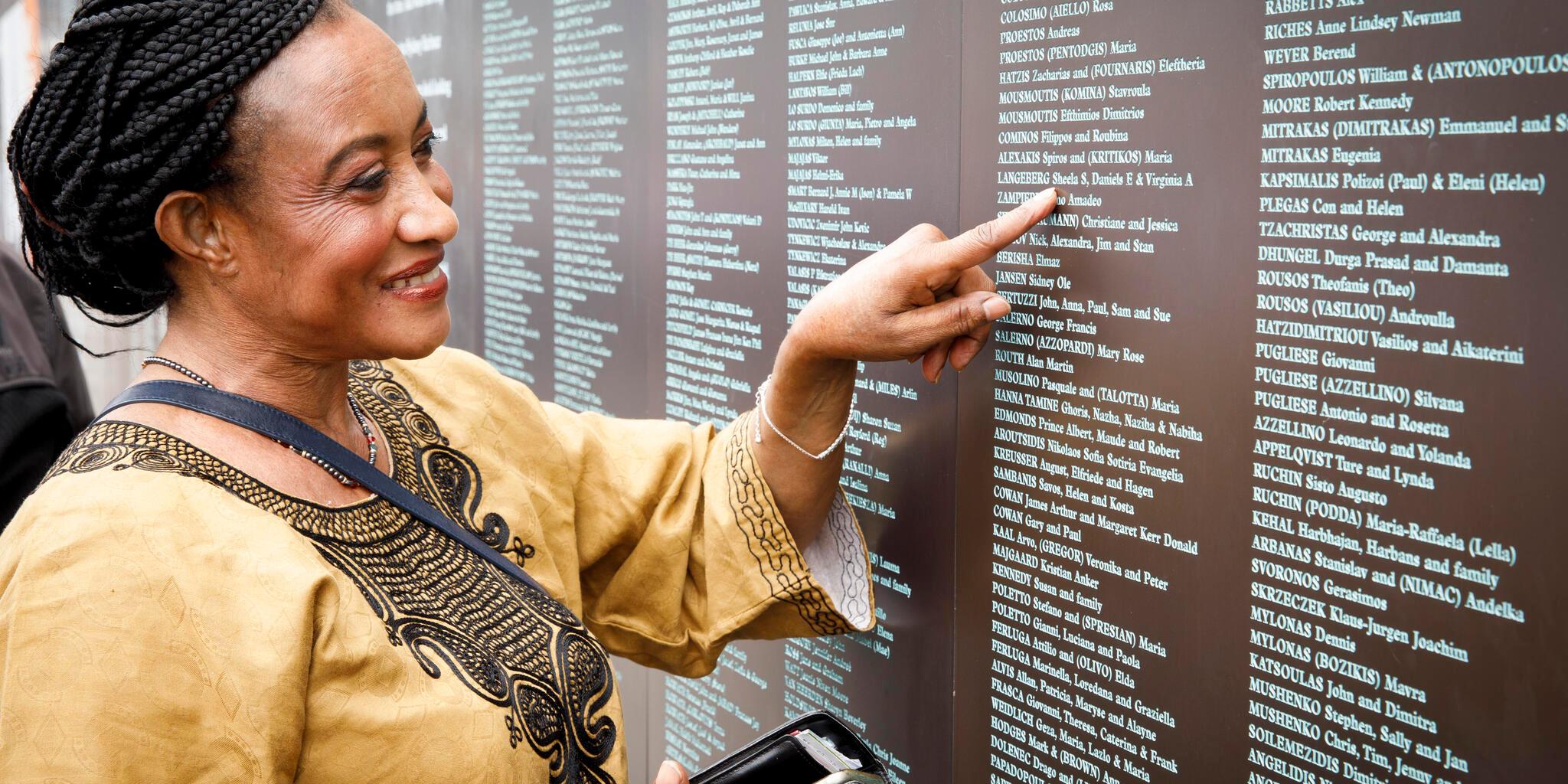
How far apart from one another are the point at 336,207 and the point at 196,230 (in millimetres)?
164

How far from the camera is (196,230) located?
1.37 meters

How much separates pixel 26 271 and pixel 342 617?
1.78m

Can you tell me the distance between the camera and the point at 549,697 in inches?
57.2

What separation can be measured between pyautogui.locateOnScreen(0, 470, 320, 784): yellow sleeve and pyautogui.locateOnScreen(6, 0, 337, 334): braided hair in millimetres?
303

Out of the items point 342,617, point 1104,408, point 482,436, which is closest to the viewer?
point 342,617

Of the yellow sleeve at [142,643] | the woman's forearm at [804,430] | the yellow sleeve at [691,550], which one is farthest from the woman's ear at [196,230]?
the woman's forearm at [804,430]

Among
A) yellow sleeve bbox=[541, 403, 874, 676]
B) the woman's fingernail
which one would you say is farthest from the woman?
yellow sleeve bbox=[541, 403, 874, 676]

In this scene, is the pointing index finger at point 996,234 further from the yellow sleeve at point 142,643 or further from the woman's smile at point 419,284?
the yellow sleeve at point 142,643

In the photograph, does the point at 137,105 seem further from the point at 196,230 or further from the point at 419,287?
the point at 419,287

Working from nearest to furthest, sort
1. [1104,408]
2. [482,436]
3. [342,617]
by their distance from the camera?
[342,617] → [1104,408] → [482,436]

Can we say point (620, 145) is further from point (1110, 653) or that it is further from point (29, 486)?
point (1110, 653)

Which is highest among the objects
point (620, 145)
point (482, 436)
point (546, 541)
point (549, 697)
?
point (620, 145)

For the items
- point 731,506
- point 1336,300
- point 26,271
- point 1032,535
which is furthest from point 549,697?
point 26,271

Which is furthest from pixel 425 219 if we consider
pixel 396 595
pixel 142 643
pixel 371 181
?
pixel 142 643
